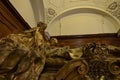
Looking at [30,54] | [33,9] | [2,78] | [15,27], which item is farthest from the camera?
[33,9]

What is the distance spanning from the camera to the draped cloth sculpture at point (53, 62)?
223 cm

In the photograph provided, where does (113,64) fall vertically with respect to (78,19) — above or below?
below

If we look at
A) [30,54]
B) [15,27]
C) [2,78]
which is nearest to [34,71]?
[30,54]

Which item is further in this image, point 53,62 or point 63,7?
point 63,7

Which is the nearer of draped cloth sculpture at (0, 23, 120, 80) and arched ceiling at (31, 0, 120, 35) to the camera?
draped cloth sculpture at (0, 23, 120, 80)

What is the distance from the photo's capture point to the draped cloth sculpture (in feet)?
7.33

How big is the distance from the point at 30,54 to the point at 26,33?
639 mm

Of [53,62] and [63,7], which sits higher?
[63,7]

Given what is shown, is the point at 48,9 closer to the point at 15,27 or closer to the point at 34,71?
the point at 15,27

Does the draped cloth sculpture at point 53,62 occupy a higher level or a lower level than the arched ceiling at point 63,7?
lower

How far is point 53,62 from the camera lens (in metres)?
2.63

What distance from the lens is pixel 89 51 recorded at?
99.0 inches

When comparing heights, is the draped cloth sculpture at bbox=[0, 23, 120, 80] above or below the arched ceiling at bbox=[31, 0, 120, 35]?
below

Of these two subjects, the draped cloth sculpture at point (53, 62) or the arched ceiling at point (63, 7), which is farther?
the arched ceiling at point (63, 7)
